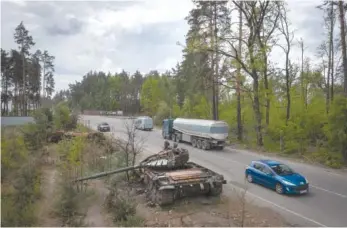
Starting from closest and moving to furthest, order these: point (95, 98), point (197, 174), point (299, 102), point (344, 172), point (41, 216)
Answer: point (41, 216)
point (197, 174)
point (344, 172)
point (299, 102)
point (95, 98)

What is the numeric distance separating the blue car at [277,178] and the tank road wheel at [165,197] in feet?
18.2

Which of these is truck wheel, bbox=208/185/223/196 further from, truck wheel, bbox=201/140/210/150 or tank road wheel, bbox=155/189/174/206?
truck wheel, bbox=201/140/210/150

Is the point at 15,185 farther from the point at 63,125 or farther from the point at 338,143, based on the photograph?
the point at 63,125

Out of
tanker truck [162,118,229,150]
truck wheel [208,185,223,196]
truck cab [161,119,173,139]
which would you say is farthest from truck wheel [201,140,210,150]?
truck wheel [208,185,223,196]

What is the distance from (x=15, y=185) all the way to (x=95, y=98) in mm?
115974

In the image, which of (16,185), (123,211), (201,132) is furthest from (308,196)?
(201,132)

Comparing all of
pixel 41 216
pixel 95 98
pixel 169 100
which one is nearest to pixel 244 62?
pixel 41 216

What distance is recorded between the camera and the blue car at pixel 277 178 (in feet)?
50.8

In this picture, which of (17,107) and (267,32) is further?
(17,107)

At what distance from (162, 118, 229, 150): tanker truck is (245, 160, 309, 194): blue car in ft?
38.6

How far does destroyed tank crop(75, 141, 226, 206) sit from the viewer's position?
14.0 meters

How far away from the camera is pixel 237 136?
36.6 meters

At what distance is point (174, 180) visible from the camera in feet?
47.1

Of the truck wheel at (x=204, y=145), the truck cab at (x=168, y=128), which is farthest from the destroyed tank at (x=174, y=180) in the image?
the truck cab at (x=168, y=128)
